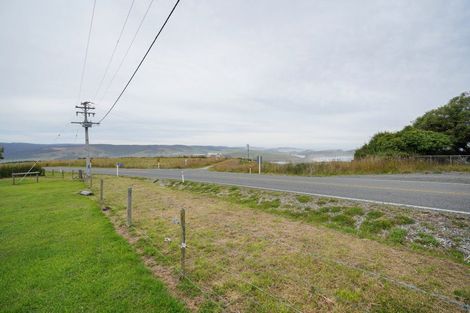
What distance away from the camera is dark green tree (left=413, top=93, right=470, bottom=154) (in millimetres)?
25422

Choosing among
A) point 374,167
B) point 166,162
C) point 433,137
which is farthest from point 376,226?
point 166,162

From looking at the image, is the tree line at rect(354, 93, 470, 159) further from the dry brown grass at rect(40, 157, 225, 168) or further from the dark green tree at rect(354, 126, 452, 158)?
the dry brown grass at rect(40, 157, 225, 168)

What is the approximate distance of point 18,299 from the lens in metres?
3.96

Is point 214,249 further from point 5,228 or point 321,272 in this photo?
point 5,228

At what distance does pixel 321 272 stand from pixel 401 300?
3.93 feet

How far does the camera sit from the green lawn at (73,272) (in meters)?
3.78

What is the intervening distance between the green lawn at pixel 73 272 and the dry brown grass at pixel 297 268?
0.57 meters

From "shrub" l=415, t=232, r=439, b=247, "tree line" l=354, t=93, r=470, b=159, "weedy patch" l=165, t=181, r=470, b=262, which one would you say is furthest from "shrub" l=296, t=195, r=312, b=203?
"tree line" l=354, t=93, r=470, b=159

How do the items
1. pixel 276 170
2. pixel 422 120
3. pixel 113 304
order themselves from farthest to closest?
pixel 422 120, pixel 276 170, pixel 113 304

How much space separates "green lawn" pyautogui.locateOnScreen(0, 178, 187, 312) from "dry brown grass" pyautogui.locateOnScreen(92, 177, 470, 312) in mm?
566

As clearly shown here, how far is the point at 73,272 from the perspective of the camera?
15.8 ft

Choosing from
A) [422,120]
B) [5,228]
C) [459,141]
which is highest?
[422,120]

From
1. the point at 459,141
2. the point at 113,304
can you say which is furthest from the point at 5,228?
the point at 459,141

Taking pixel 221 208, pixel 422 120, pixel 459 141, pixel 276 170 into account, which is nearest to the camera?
pixel 221 208
